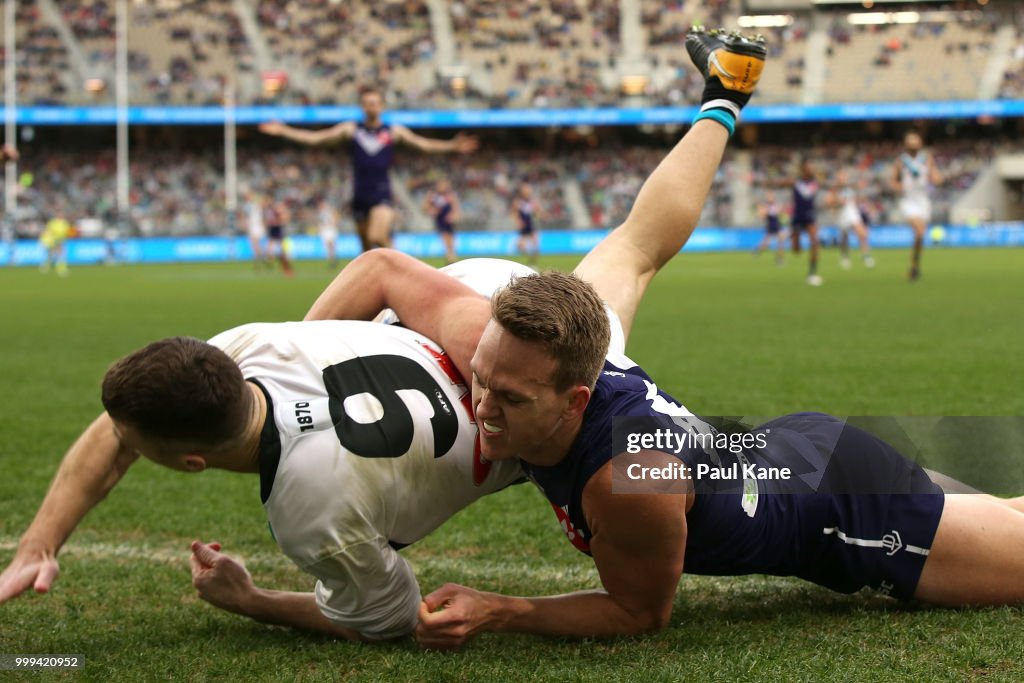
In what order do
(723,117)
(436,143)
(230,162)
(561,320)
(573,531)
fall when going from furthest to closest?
(230,162), (436,143), (723,117), (573,531), (561,320)

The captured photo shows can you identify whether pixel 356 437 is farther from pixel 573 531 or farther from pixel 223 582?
pixel 223 582

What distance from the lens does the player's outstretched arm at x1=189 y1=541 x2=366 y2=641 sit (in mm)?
3195

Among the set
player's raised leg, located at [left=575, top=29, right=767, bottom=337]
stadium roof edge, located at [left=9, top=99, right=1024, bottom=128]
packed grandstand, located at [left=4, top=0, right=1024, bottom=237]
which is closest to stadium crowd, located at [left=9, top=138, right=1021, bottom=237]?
packed grandstand, located at [left=4, top=0, right=1024, bottom=237]

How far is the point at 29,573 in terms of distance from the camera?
2820 millimetres

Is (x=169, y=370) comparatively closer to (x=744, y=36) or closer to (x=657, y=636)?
(x=657, y=636)

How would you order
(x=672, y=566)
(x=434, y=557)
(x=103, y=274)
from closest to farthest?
(x=672, y=566), (x=434, y=557), (x=103, y=274)

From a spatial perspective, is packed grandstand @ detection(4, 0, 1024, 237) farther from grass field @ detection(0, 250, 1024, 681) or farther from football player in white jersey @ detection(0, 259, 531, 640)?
football player in white jersey @ detection(0, 259, 531, 640)

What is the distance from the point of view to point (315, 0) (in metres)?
46.7

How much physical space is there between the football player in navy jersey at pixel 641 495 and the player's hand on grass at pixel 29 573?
916mm

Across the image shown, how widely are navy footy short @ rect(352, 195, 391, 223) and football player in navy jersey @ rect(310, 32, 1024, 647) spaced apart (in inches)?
538

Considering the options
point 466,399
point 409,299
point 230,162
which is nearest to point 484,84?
point 230,162

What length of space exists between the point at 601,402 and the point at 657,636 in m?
0.73

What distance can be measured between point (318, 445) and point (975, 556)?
177 cm

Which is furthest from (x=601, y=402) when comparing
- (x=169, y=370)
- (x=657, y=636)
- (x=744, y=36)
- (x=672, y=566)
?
(x=744, y=36)
